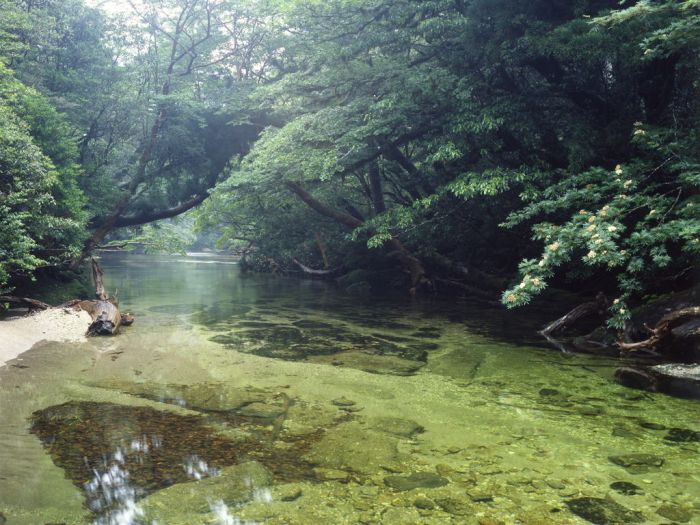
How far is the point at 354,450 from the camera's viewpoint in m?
3.91

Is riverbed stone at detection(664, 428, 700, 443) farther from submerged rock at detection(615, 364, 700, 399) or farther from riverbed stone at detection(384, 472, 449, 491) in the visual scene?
riverbed stone at detection(384, 472, 449, 491)

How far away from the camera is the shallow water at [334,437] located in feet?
9.97

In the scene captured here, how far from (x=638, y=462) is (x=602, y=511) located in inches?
36.8

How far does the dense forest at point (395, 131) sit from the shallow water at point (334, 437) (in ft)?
5.87

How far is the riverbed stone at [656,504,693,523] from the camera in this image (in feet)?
9.47

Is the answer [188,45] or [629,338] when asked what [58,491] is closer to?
[629,338]

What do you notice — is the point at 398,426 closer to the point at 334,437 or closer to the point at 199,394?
the point at 334,437

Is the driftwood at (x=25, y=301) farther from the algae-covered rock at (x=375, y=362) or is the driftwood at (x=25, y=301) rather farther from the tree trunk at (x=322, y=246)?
the tree trunk at (x=322, y=246)

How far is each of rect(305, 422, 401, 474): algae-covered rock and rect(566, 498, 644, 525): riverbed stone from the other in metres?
1.25

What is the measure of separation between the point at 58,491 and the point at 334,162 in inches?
364

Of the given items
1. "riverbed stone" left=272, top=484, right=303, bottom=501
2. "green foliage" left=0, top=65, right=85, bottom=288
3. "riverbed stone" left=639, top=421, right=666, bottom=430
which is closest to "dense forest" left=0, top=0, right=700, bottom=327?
"green foliage" left=0, top=65, right=85, bottom=288

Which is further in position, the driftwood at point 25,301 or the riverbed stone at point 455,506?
the driftwood at point 25,301

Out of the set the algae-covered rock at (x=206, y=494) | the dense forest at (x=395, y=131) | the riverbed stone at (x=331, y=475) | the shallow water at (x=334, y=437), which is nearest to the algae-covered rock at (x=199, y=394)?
the shallow water at (x=334, y=437)

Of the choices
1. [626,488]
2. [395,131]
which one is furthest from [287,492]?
[395,131]
